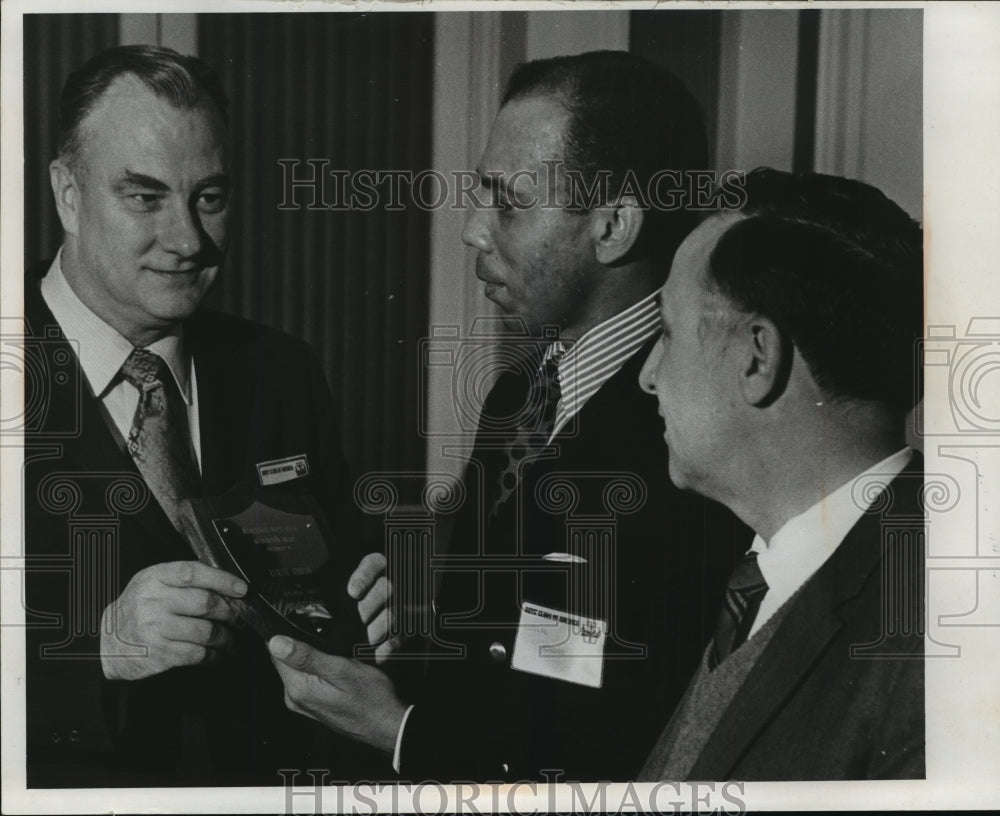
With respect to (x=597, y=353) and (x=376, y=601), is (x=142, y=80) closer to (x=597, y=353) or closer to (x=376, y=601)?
(x=597, y=353)

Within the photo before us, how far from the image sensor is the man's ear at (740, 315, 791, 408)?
117 inches

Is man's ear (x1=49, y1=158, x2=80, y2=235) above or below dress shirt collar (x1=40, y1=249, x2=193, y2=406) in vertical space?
above

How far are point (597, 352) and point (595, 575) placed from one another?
602mm

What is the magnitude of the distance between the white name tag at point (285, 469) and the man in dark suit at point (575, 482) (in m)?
0.44

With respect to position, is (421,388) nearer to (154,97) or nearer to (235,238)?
(235,238)

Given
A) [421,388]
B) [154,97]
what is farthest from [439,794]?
[154,97]

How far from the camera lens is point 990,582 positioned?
3.12 m

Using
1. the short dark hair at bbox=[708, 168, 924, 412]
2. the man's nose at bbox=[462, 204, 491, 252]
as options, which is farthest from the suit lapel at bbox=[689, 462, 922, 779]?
the man's nose at bbox=[462, 204, 491, 252]

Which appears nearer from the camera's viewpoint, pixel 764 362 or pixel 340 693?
pixel 764 362

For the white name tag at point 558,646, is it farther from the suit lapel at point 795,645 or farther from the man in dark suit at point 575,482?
the suit lapel at point 795,645

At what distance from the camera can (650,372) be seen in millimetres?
3025

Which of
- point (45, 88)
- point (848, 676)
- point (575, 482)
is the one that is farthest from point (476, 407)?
point (45, 88)

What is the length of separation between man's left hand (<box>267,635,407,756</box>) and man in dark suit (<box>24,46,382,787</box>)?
0.05m

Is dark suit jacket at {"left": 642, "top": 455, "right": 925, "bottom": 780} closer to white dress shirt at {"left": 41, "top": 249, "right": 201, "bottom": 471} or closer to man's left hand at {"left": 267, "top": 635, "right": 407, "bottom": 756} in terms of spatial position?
man's left hand at {"left": 267, "top": 635, "right": 407, "bottom": 756}
